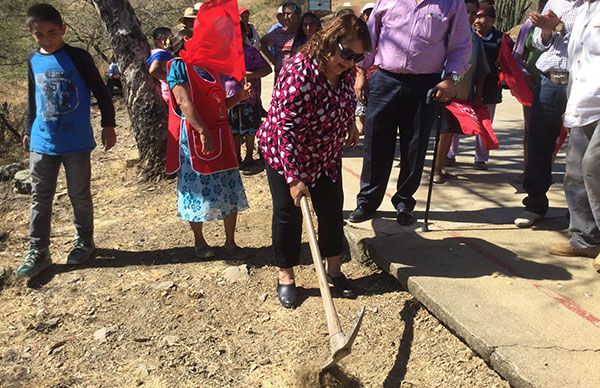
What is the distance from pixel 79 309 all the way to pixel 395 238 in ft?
6.98

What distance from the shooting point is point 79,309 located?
375cm

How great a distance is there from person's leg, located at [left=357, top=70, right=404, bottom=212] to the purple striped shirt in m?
0.13

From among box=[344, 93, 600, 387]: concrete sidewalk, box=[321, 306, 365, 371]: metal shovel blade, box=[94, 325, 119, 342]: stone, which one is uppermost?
box=[321, 306, 365, 371]: metal shovel blade

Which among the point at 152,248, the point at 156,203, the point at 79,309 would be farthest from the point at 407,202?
the point at 156,203

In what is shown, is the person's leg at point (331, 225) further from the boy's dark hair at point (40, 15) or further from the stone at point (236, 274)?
the boy's dark hair at point (40, 15)

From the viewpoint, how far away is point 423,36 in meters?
3.73

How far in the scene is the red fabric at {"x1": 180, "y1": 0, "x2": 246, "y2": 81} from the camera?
3.77m

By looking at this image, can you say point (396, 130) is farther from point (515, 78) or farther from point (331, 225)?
point (515, 78)

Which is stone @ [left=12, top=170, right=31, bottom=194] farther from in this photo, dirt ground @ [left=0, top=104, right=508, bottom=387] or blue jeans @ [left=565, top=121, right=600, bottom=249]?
blue jeans @ [left=565, top=121, right=600, bottom=249]

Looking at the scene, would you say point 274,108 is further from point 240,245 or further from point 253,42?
point 253,42

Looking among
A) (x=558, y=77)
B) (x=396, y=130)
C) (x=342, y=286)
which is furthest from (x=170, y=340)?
(x=558, y=77)

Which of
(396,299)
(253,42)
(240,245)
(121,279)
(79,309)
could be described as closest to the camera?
(396,299)

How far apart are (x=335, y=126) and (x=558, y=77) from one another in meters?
1.74

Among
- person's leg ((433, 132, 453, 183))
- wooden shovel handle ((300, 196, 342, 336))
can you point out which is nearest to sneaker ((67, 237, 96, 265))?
wooden shovel handle ((300, 196, 342, 336))
